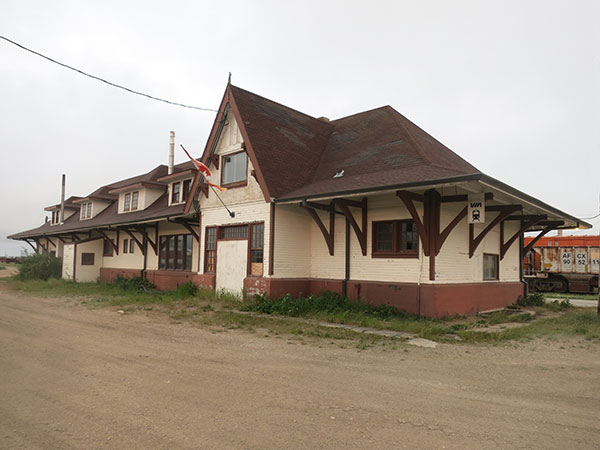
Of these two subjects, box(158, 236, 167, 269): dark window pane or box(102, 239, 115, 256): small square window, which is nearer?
box(158, 236, 167, 269): dark window pane

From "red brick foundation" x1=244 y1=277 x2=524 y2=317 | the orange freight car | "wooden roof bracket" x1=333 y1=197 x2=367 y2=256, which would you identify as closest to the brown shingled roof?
"wooden roof bracket" x1=333 y1=197 x2=367 y2=256

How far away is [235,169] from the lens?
60.5ft

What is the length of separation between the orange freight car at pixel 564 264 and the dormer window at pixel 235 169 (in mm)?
18042

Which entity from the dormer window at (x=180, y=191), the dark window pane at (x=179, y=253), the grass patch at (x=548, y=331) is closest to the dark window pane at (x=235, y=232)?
the dark window pane at (x=179, y=253)

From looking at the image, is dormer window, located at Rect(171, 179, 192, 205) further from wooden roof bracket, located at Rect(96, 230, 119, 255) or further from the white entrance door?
the white entrance door

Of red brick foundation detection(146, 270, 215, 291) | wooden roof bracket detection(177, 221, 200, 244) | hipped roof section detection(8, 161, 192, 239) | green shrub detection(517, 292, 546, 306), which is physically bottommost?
green shrub detection(517, 292, 546, 306)

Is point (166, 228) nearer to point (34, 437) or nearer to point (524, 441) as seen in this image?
point (34, 437)

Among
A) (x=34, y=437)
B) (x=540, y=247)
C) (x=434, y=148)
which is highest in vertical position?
(x=434, y=148)

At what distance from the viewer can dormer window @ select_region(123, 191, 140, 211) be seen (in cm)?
2928

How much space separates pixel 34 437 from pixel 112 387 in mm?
1739

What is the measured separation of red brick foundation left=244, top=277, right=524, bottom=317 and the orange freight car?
11.5m

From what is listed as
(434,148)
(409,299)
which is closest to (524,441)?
(409,299)

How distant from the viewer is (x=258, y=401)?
5.84 metres

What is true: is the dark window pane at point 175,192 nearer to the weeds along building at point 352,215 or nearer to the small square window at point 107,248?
the weeds along building at point 352,215
